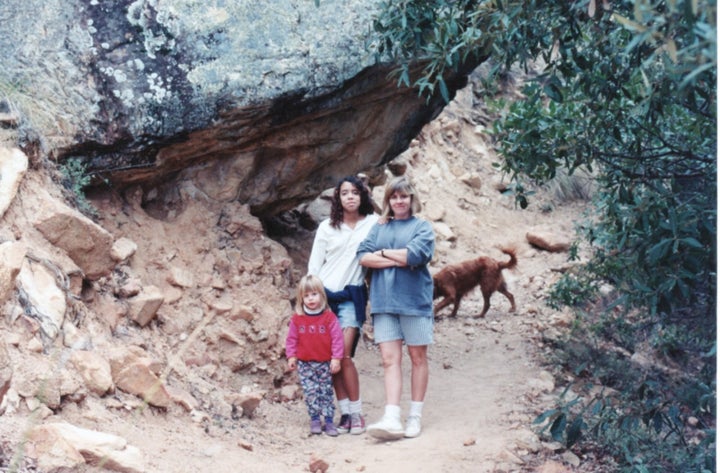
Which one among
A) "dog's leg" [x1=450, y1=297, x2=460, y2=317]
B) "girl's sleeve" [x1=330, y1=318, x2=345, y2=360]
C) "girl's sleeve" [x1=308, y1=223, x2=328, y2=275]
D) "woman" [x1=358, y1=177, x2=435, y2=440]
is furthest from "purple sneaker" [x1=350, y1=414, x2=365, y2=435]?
"dog's leg" [x1=450, y1=297, x2=460, y2=317]

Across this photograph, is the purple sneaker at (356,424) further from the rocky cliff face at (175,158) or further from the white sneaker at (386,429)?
the rocky cliff face at (175,158)

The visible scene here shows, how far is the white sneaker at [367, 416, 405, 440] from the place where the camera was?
5.75m

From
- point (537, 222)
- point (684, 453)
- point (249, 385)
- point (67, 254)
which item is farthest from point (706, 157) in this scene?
point (537, 222)

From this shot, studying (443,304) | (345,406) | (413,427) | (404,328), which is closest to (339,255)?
(404,328)

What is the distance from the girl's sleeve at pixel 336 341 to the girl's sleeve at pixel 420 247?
63cm

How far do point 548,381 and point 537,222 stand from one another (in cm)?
578

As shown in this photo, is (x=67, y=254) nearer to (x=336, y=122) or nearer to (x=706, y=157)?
(x=336, y=122)

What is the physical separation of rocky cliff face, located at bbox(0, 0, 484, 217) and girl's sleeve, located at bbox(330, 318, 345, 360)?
5.77ft

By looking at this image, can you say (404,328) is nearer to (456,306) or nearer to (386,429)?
(386,429)

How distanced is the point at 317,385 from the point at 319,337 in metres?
0.32

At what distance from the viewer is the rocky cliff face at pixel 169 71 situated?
6566 millimetres

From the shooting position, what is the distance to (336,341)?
598 centimetres

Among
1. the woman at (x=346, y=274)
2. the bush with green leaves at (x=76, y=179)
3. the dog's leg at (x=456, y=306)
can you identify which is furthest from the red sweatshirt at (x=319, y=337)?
the dog's leg at (x=456, y=306)

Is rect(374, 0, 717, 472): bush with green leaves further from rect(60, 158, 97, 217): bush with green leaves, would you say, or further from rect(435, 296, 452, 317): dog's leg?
rect(435, 296, 452, 317): dog's leg
